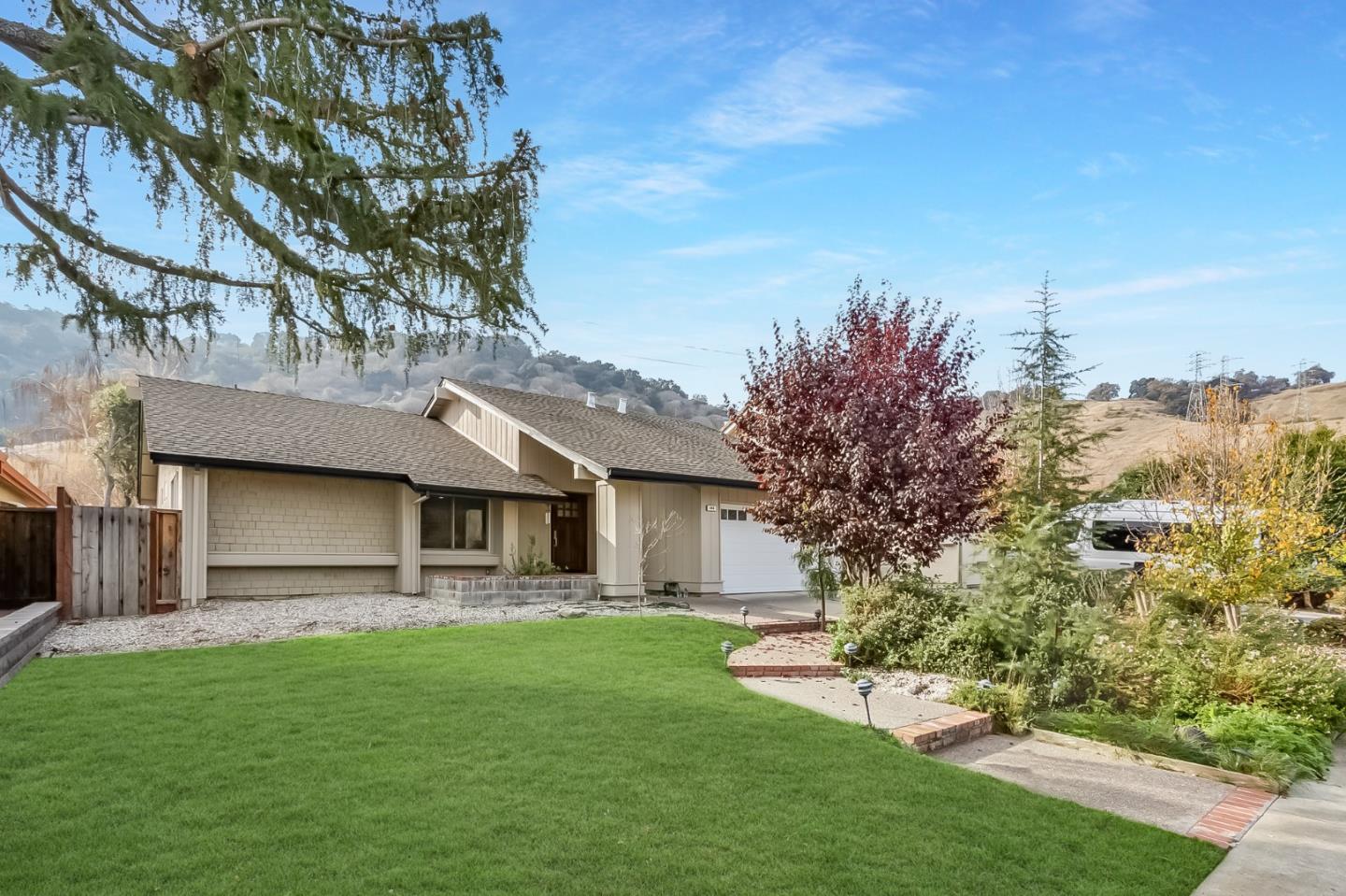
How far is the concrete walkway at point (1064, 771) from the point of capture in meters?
6.02

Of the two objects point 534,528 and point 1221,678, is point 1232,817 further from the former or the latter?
point 534,528

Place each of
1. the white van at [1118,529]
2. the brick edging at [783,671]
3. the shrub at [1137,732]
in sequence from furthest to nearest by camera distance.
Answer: the white van at [1118,529] → the brick edging at [783,671] → the shrub at [1137,732]

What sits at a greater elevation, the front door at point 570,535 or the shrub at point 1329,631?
the front door at point 570,535

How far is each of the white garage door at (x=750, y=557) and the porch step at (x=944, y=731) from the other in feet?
38.8

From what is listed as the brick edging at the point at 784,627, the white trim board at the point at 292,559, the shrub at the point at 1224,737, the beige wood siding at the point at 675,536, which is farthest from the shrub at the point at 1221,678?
the white trim board at the point at 292,559

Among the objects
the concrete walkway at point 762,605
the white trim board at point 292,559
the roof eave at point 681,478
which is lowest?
the concrete walkway at point 762,605

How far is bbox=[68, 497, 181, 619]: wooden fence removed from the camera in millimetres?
12539

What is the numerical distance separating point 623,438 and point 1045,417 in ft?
38.7

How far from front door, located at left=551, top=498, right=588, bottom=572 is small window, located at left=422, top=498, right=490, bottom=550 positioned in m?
2.09

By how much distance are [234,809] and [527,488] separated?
48.1 feet

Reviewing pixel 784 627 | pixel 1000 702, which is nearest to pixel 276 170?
pixel 1000 702

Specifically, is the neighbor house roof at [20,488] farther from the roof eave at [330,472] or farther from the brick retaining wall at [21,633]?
the brick retaining wall at [21,633]

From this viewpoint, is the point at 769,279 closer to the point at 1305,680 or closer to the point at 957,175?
the point at 957,175

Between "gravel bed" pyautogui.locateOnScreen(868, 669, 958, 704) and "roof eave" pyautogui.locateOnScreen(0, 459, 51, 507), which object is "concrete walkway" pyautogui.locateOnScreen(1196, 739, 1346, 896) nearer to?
"gravel bed" pyautogui.locateOnScreen(868, 669, 958, 704)
